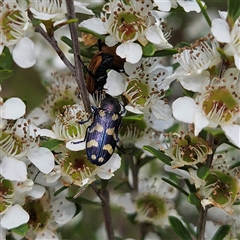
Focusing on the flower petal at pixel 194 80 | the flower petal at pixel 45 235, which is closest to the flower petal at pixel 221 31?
the flower petal at pixel 194 80

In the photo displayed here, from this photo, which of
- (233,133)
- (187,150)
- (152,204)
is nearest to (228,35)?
(233,133)

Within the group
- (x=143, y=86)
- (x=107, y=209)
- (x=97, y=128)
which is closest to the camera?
(x=97, y=128)

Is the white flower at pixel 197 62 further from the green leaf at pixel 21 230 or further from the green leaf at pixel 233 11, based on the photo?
the green leaf at pixel 21 230

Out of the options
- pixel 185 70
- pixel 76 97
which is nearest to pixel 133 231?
pixel 76 97

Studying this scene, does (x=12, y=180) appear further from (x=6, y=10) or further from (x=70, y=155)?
(x=6, y=10)

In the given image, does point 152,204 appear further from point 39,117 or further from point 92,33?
point 92,33

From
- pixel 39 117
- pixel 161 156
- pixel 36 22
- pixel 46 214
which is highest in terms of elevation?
pixel 36 22
